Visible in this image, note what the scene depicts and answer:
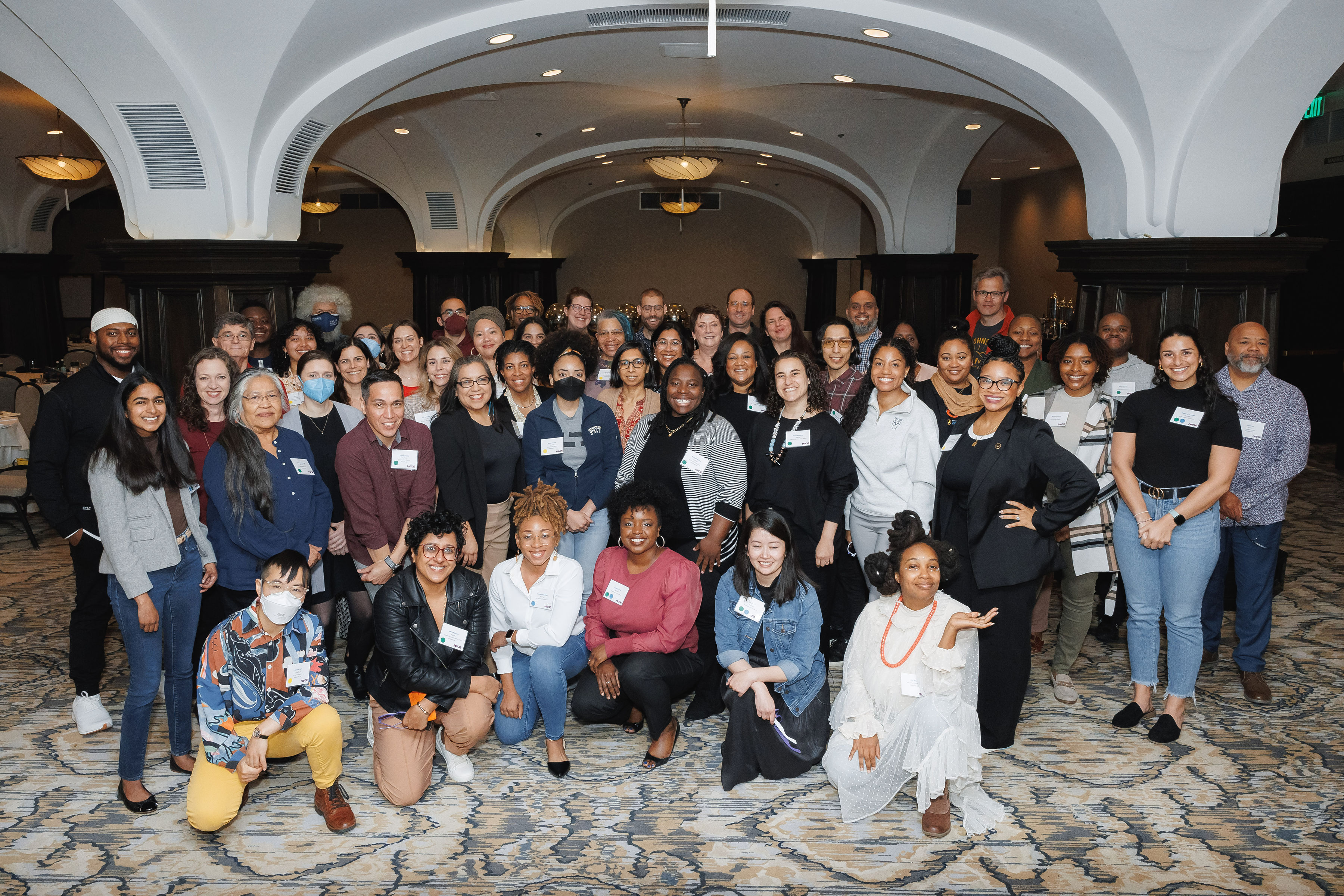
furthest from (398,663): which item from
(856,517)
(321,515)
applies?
(856,517)

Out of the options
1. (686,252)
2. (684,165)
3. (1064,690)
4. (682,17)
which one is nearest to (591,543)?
(1064,690)

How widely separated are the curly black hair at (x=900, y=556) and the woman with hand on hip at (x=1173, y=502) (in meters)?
0.99

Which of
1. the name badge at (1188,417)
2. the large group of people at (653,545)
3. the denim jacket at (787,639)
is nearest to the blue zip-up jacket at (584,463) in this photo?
the large group of people at (653,545)

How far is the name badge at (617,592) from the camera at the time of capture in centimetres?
363

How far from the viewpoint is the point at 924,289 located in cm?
1092

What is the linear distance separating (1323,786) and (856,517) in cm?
200

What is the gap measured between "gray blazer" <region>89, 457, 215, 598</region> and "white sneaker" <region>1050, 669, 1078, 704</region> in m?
3.72

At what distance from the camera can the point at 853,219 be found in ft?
54.4

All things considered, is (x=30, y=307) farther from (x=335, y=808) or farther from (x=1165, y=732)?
(x=1165, y=732)

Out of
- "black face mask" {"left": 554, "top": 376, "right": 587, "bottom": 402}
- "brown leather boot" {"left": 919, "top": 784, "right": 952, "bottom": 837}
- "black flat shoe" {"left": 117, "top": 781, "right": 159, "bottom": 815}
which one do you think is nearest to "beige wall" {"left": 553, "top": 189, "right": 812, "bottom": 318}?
"black face mask" {"left": 554, "top": 376, "right": 587, "bottom": 402}

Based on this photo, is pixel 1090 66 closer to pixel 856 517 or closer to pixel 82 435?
pixel 856 517

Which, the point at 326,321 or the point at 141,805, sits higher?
the point at 326,321

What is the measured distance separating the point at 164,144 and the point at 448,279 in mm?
6380

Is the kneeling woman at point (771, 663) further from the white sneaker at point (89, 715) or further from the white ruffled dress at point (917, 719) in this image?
the white sneaker at point (89, 715)
